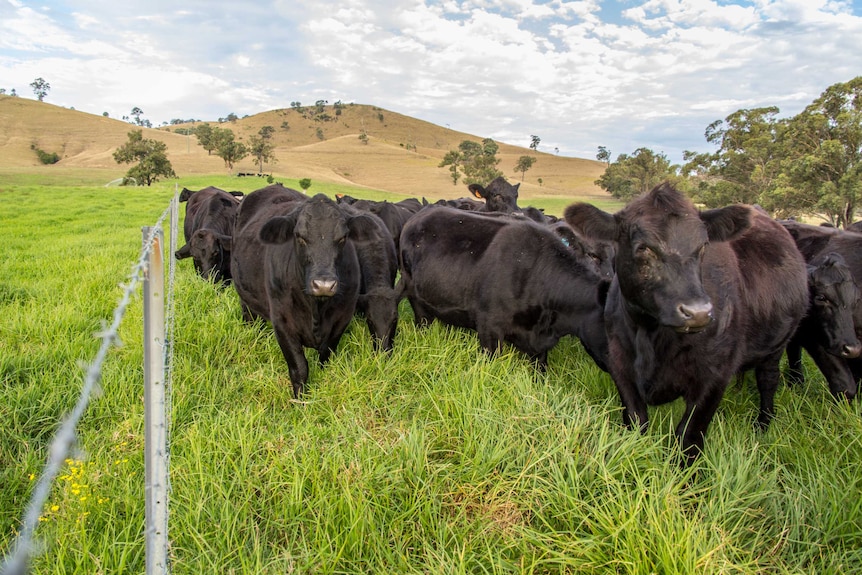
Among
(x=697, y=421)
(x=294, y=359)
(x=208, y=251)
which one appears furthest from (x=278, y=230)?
(x=208, y=251)

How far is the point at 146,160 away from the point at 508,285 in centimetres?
5250

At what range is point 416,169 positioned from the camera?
88.9 metres

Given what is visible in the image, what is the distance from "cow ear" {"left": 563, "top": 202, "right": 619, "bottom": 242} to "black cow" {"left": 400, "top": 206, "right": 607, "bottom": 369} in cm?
135

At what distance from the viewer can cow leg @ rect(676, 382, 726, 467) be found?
3336 millimetres

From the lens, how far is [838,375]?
13.8 feet

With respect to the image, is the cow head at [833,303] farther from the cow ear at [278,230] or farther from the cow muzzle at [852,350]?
the cow ear at [278,230]

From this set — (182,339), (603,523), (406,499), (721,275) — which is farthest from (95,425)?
(721,275)

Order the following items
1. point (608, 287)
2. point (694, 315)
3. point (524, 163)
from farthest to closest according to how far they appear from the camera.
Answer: point (524, 163), point (608, 287), point (694, 315)

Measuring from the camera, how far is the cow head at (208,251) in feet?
26.8

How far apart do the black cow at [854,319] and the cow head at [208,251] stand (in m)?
7.47

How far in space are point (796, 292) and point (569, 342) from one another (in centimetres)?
253

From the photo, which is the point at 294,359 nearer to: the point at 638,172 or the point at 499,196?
the point at 499,196

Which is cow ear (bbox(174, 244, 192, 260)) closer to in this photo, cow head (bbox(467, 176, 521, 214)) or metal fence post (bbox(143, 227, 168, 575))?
cow head (bbox(467, 176, 521, 214))

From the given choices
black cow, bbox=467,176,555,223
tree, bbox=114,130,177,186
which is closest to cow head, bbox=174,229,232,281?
black cow, bbox=467,176,555,223
